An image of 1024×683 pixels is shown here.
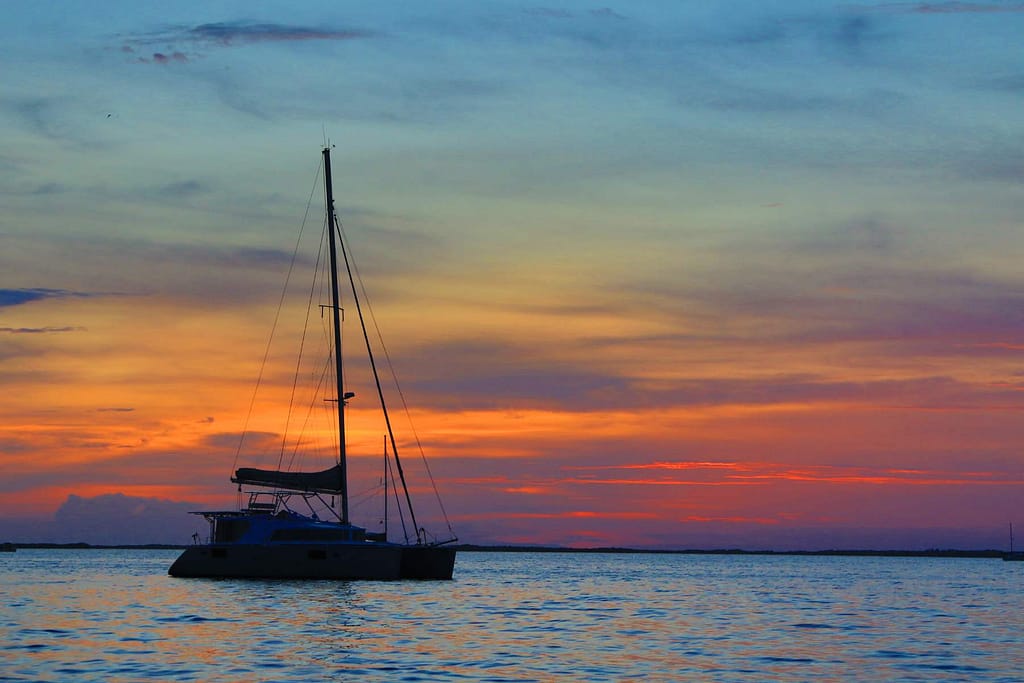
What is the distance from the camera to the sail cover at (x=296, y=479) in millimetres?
66750

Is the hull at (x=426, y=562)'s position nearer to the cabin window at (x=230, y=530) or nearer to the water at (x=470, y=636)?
the water at (x=470, y=636)

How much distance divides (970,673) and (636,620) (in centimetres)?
2025

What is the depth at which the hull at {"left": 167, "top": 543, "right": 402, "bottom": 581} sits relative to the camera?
64.6 meters

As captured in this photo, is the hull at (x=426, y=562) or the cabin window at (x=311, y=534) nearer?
the cabin window at (x=311, y=534)

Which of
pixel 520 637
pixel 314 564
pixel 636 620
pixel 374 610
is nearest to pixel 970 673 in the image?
pixel 520 637

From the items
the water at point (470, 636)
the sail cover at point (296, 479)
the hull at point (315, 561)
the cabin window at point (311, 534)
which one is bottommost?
the water at point (470, 636)

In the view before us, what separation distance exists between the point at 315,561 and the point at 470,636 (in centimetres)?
2258

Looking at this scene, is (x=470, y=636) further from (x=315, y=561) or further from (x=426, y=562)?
(x=426, y=562)

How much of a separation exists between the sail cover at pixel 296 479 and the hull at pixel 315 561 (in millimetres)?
3260

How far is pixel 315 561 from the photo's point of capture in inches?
2562

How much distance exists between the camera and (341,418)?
66.6 m

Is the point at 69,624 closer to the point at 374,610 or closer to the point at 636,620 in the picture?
the point at 374,610

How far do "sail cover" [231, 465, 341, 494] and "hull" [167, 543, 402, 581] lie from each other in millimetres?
3260

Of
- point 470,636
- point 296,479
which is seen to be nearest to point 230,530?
point 296,479
